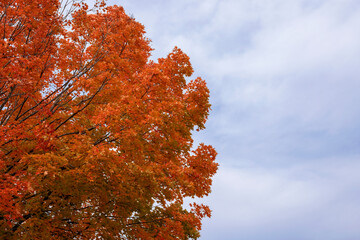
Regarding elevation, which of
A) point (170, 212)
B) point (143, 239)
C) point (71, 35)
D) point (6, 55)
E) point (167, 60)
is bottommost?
point (143, 239)

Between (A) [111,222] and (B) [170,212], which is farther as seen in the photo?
(B) [170,212]

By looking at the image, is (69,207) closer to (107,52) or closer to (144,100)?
(144,100)

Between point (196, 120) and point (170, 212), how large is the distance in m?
4.81

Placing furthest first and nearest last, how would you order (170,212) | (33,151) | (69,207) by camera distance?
(170,212)
(69,207)
(33,151)

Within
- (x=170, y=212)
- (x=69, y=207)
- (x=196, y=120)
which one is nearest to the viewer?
(x=69, y=207)

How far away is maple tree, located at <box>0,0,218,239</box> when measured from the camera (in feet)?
27.5

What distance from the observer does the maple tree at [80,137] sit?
329 inches

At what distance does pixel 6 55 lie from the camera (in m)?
8.68

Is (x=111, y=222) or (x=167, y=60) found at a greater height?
(x=167, y=60)

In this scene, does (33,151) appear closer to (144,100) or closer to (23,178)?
(23,178)

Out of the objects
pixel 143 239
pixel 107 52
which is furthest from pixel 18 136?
pixel 143 239

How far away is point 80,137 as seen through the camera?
874 centimetres

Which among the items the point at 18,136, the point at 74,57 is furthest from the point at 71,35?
the point at 18,136

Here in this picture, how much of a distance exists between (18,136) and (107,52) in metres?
4.00
